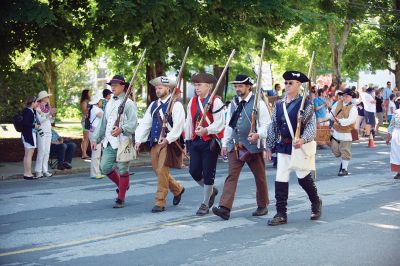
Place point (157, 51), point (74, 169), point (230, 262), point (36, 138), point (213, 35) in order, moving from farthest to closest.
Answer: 1. point (213, 35)
2. point (157, 51)
3. point (74, 169)
4. point (36, 138)
5. point (230, 262)

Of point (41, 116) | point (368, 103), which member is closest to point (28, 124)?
point (41, 116)

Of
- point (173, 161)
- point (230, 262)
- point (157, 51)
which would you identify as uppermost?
point (157, 51)

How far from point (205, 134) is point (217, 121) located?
24 centimetres

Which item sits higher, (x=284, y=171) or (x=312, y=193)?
(x=284, y=171)

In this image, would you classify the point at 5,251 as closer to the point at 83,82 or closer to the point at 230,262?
the point at 230,262

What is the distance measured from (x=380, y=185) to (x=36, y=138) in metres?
7.24

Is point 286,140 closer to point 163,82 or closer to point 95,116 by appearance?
point 163,82

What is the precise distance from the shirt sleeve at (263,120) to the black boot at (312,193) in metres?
0.76

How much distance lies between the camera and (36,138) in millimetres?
16250

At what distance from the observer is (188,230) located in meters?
9.11

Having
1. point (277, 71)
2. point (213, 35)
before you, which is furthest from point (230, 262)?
point (277, 71)

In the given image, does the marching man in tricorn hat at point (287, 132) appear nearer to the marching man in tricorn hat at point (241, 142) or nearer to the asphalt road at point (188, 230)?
the marching man in tricorn hat at point (241, 142)

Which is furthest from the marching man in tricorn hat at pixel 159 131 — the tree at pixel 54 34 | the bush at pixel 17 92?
the bush at pixel 17 92

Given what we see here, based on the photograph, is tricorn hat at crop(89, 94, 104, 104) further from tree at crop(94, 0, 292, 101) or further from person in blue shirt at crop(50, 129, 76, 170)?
tree at crop(94, 0, 292, 101)
